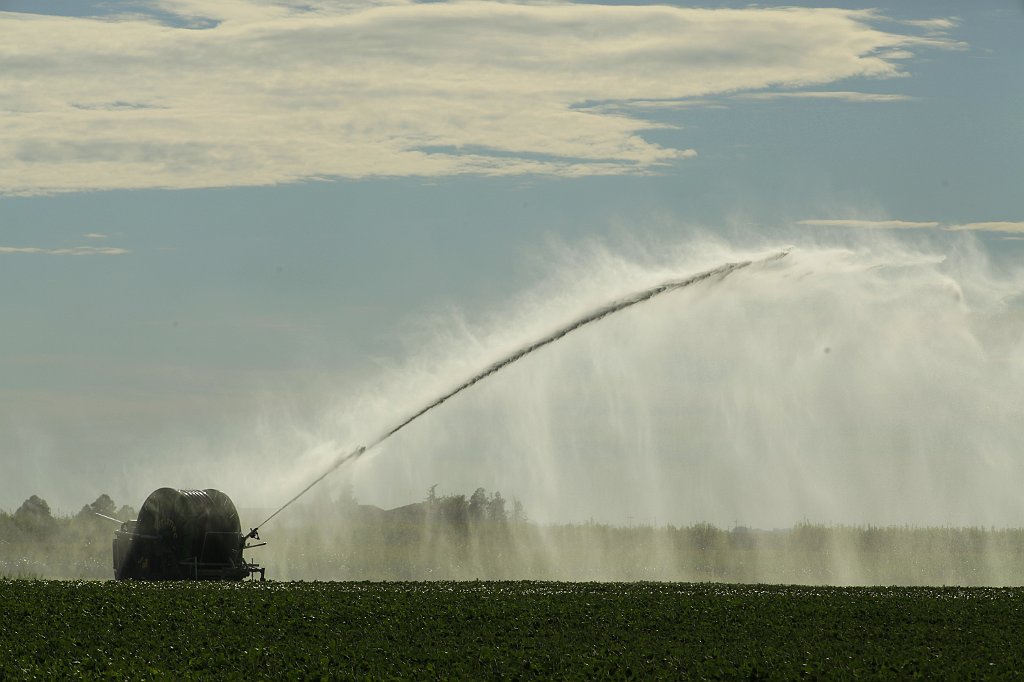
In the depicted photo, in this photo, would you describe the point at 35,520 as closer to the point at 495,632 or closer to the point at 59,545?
the point at 59,545

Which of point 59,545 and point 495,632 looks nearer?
point 495,632

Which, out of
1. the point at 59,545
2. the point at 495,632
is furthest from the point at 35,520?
the point at 495,632

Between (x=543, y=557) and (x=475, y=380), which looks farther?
(x=543, y=557)

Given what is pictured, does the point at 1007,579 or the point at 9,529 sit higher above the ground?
the point at 9,529

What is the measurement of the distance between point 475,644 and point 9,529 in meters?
63.5

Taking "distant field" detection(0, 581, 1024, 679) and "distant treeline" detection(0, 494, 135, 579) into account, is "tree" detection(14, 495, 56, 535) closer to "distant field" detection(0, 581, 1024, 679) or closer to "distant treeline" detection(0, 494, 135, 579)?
"distant treeline" detection(0, 494, 135, 579)

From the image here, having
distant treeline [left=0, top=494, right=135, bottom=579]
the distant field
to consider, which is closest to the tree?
distant treeline [left=0, top=494, right=135, bottom=579]

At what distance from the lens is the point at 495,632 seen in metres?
32.8

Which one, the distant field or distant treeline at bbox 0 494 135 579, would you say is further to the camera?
distant treeline at bbox 0 494 135 579

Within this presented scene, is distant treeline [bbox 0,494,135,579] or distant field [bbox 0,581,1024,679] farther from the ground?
distant treeline [bbox 0,494,135,579]

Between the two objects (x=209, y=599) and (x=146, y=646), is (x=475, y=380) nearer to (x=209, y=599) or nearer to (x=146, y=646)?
(x=209, y=599)

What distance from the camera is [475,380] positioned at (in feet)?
148

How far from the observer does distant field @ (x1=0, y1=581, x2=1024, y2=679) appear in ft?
91.1

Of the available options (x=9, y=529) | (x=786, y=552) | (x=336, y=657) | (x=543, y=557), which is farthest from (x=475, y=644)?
(x=9, y=529)
